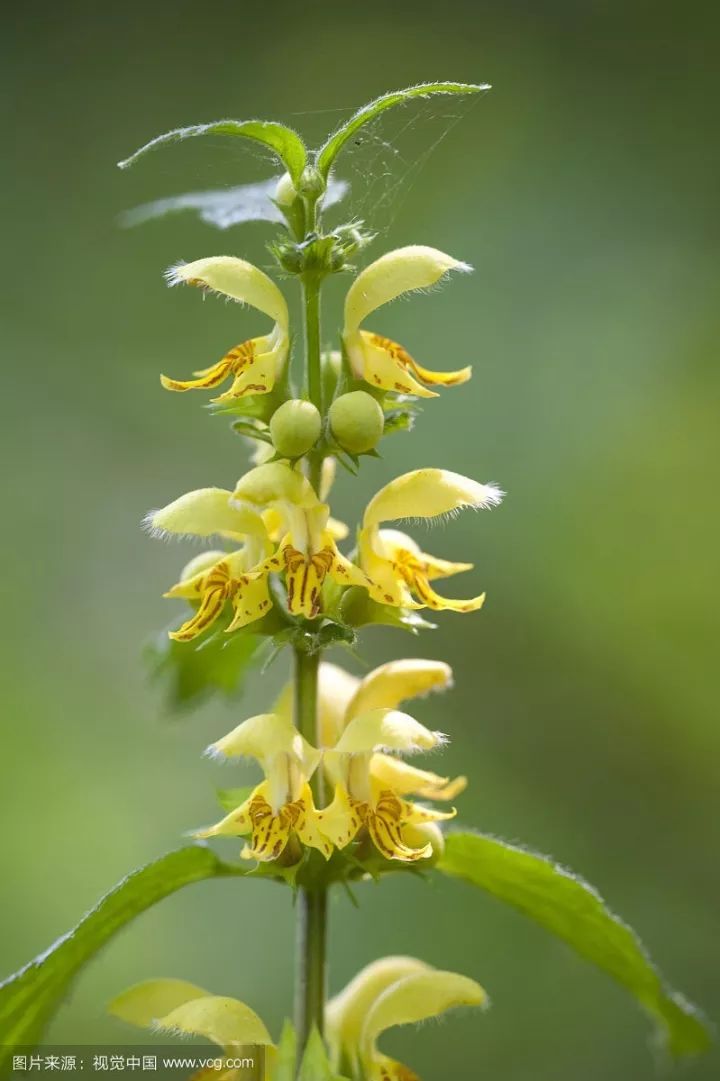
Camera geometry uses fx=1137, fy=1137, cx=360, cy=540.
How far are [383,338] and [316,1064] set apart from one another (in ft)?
2.35

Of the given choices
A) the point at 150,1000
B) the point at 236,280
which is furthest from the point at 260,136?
the point at 150,1000

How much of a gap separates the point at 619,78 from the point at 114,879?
305 centimetres

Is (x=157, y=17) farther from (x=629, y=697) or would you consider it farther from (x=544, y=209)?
(x=629, y=697)

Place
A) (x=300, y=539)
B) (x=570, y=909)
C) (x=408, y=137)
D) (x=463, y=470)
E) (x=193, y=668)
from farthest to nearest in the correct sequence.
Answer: (x=408, y=137), (x=463, y=470), (x=193, y=668), (x=570, y=909), (x=300, y=539)

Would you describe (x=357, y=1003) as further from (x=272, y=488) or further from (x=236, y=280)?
(x=236, y=280)

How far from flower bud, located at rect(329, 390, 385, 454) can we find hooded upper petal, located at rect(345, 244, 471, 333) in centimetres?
14

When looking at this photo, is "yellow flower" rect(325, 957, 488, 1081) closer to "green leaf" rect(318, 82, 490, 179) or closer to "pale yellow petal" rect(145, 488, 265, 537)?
"pale yellow petal" rect(145, 488, 265, 537)

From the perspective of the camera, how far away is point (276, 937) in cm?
292

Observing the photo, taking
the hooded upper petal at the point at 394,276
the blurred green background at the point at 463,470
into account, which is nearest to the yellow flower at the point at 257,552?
the hooded upper petal at the point at 394,276

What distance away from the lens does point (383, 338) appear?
116cm

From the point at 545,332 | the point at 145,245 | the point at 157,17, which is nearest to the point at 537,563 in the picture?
the point at 545,332

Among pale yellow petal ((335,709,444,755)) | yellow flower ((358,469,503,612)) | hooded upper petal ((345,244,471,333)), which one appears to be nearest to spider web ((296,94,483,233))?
hooded upper petal ((345,244,471,333))

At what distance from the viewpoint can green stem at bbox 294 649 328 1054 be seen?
3.86ft

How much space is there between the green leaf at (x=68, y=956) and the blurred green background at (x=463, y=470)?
1758mm
